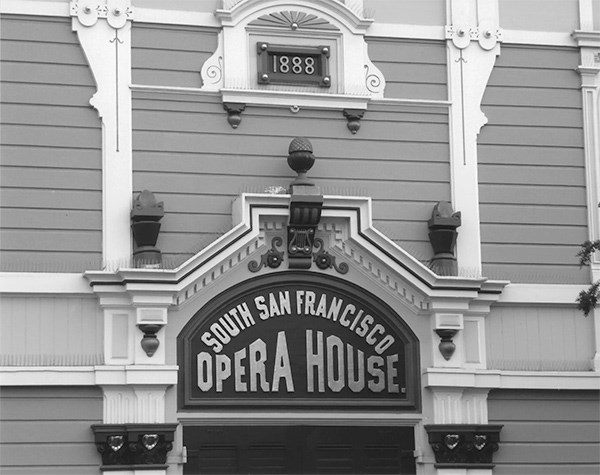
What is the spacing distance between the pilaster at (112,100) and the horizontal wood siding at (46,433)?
5.51 ft

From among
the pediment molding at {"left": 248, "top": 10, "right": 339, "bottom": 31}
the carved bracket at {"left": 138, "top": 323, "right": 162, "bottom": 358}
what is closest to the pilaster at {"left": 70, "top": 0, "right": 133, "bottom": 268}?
the carved bracket at {"left": 138, "top": 323, "right": 162, "bottom": 358}

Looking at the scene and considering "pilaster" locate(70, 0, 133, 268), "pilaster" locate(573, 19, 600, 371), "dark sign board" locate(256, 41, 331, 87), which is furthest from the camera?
"pilaster" locate(573, 19, 600, 371)

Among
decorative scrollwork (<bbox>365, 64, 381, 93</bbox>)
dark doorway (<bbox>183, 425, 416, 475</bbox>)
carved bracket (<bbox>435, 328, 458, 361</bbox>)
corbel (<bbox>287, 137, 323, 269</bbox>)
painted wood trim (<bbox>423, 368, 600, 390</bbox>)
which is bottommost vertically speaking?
dark doorway (<bbox>183, 425, 416, 475</bbox>)

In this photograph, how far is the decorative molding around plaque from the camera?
17562 mm

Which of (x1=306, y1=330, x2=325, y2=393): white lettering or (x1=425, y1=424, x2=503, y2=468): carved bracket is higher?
(x1=306, y1=330, x2=325, y2=393): white lettering

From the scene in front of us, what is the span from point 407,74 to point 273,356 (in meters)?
3.91

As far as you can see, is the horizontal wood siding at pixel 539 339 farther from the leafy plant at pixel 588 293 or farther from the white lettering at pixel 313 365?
the white lettering at pixel 313 365

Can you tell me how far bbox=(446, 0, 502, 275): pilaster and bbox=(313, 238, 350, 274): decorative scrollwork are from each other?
147 centimetres

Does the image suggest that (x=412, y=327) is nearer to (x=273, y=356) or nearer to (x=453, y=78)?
(x=273, y=356)

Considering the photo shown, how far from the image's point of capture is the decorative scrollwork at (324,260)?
1730 centimetres

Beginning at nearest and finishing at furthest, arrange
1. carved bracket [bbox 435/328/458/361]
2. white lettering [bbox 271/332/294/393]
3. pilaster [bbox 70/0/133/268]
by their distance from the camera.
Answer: pilaster [bbox 70/0/133/268]
white lettering [bbox 271/332/294/393]
carved bracket [bbox 435/328/458/361]

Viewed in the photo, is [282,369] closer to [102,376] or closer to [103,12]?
[102,376]

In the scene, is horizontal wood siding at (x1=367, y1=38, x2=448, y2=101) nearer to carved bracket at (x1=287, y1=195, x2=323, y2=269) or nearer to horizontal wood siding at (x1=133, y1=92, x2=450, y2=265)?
horizontal wood siding at (x1=133, y1=92, x2=450, y2=265)

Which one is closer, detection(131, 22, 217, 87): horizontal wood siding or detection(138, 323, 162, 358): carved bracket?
detection(138, 323, 162, 358): carved bracket
